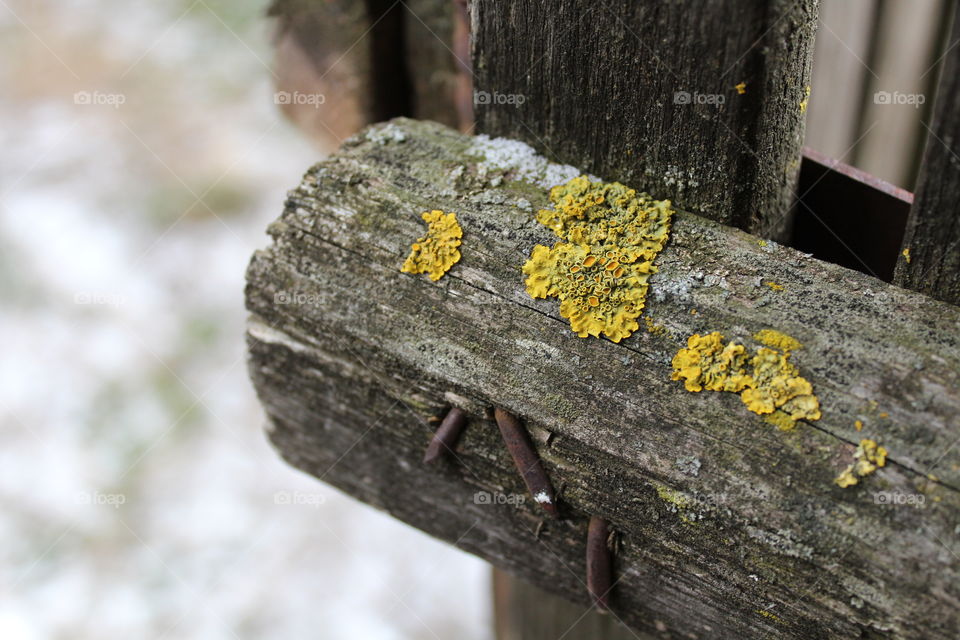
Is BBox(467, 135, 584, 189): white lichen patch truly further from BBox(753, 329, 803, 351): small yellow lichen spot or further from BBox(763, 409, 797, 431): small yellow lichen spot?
BBox(763, 409, 797, 431): small yellow lichen spot

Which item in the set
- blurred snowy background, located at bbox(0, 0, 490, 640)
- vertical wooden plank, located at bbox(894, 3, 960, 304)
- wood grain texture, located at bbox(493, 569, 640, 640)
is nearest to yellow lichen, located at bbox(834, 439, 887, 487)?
vertical wooden plank, located at bbox(894, 3, 960, 304)

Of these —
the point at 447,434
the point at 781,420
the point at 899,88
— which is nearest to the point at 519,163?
the point at 447,434

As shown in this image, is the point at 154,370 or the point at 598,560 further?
the point at 154,370

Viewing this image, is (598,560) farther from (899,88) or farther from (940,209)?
(899,88)

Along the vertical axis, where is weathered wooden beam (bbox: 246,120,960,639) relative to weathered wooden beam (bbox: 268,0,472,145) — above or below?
below

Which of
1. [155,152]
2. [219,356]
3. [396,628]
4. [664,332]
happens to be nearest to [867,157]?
[664,332]
